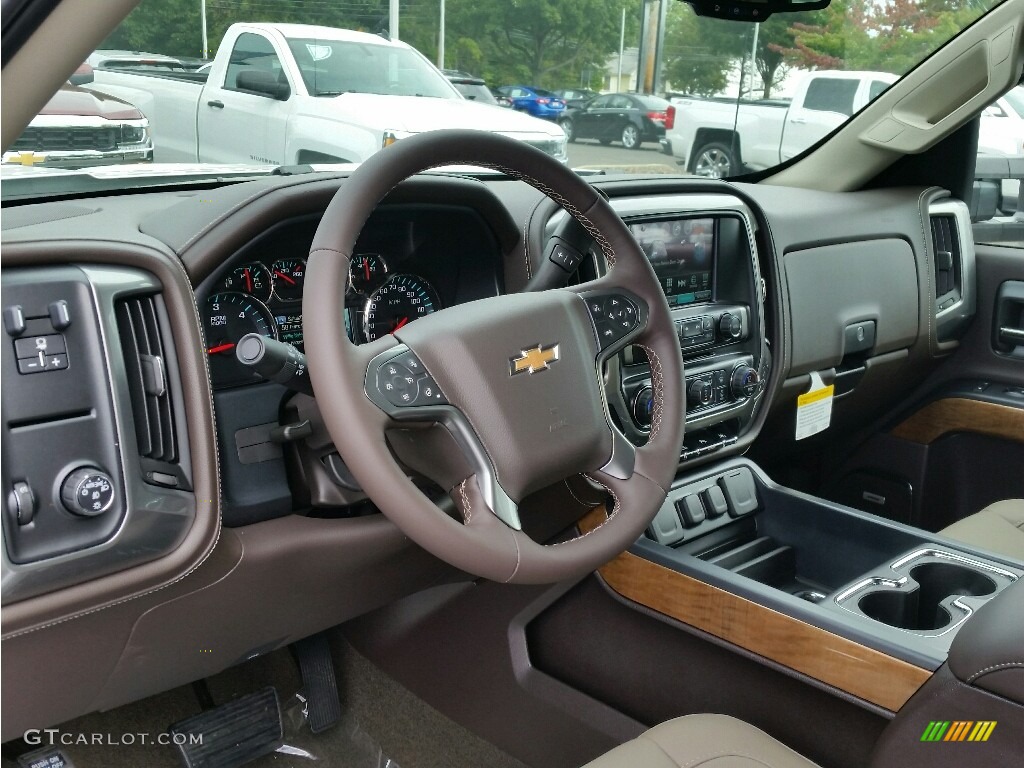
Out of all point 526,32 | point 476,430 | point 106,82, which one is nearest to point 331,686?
point 476,430

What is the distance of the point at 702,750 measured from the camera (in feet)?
4.61

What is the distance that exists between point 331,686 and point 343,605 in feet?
1.94

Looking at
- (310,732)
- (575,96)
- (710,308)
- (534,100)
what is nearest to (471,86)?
(534,100)

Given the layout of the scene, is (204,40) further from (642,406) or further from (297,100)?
(642,406)

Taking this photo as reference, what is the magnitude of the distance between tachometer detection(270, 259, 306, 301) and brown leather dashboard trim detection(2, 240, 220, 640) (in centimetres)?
24

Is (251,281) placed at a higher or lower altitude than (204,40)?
lower

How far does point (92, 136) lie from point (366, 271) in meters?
0.48

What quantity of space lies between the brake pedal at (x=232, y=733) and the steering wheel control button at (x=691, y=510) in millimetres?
965

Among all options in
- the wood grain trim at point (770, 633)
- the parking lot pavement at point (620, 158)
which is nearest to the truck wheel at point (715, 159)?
the parking lot pavement at point (620, 158)

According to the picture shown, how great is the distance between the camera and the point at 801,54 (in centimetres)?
339

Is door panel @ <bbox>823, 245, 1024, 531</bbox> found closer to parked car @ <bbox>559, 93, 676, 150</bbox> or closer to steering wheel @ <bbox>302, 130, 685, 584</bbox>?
parked car @ <bbox>559, 93, 676, 150</bbox>

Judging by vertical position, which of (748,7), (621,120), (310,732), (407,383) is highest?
(748,7)

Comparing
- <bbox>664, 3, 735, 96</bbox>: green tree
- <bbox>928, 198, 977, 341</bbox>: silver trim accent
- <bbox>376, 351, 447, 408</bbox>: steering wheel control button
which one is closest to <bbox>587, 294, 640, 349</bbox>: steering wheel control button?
<bbox>376, 351, 447, 408</bbox>: steering wheel control button

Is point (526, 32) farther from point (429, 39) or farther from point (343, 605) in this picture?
point (343, 605)
